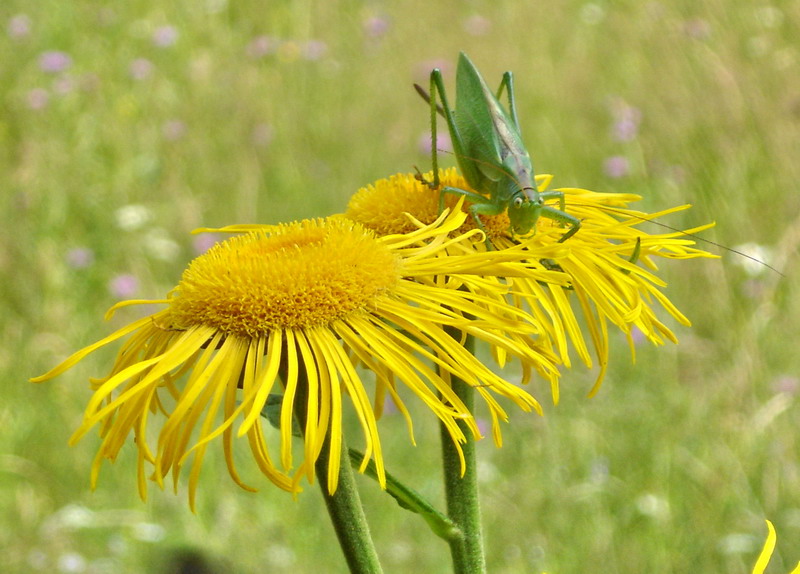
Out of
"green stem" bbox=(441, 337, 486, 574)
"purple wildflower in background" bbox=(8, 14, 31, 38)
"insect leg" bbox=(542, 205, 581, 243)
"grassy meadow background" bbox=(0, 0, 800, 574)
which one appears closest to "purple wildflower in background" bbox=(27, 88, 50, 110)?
"grassy meadow background" bbox=(0, 0, 800, 574)

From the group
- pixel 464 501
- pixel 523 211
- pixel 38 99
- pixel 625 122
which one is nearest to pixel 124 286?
pixel 38 99

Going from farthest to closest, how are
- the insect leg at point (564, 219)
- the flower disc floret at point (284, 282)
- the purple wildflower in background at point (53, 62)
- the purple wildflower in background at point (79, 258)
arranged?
the purple wildflower in background at point (53, 62)
the purple wildflower in background at point (79, 258)
the insect leg at point (564, 219)
the flower disc floret at point (284, 282)

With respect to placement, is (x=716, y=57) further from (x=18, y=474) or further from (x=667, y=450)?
(x=18, y=474)

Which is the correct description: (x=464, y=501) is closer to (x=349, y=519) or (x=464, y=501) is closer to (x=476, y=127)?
(x=349, y=519)

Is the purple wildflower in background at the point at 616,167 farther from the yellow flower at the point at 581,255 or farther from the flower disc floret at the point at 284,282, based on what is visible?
the flower disc floret at the point at 284,282

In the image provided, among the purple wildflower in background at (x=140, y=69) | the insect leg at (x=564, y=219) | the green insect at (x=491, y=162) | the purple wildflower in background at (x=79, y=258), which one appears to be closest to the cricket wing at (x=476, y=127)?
the green insect at (x=491, y=162)
